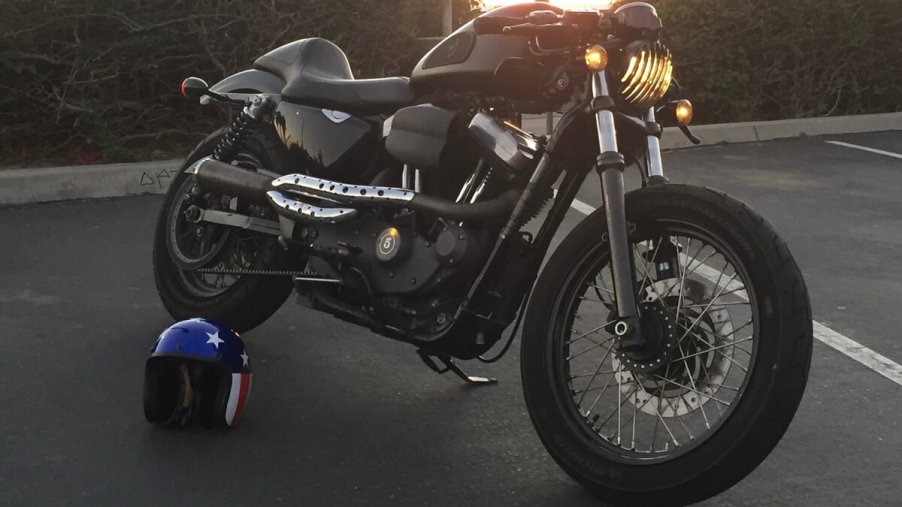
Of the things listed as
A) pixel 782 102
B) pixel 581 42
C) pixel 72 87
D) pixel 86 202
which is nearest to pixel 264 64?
pixel 581 42

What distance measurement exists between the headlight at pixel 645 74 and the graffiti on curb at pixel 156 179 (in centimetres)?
535

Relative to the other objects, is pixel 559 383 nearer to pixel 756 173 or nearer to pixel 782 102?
pixel 756 173

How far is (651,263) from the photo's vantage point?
3.25 m

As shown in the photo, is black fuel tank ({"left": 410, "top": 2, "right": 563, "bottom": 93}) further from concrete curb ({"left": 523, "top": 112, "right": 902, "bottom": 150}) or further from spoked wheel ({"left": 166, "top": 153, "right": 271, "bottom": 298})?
concrete curb ({"left": 523, "top": 112, "right": 902, "bottom": 150})

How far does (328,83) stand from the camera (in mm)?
4289

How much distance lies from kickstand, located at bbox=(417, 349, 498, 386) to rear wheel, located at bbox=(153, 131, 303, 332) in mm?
854

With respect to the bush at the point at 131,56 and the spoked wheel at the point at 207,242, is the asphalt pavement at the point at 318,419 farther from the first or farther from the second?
the bush at the point at 131,56

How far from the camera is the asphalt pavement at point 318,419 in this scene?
3303 millimetres

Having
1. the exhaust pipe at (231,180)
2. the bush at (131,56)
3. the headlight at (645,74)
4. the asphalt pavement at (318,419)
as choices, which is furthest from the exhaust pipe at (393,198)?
the bush at (131,56)

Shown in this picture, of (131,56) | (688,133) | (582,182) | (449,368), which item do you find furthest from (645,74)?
(131,56)

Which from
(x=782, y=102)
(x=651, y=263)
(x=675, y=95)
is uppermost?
(x=675, y=95)

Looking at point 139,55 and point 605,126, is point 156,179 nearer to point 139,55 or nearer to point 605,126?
point 139,55

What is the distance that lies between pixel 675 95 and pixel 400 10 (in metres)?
5.80

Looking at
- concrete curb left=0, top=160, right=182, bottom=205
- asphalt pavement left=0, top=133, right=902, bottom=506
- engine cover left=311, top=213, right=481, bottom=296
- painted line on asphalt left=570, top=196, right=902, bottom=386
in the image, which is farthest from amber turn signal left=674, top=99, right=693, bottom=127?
concrete curb left=0, top=160, right=182, bottom=205
